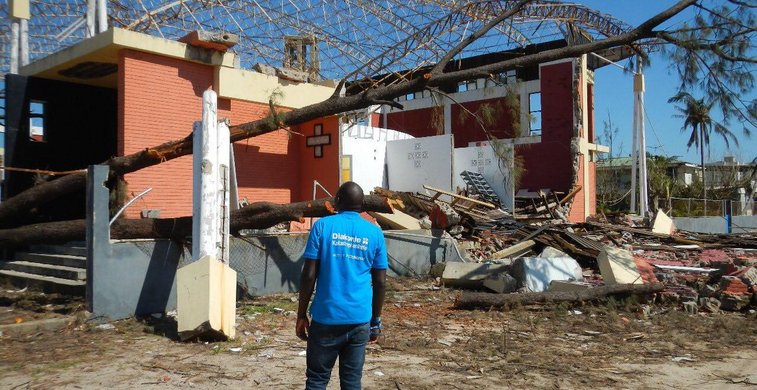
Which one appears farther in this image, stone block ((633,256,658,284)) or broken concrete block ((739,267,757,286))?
stone block ((633,256,658,284))

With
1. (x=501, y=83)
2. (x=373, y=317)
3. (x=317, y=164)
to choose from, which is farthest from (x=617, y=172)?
(x=373, y=317)

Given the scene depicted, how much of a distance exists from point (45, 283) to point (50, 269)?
62 cm

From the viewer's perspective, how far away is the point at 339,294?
3955mm

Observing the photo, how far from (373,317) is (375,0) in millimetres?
18843

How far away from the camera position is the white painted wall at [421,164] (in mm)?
21453

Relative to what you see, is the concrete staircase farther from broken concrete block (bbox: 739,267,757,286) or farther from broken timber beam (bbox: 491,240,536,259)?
broken concrete block (bbox: 739,267,757,286)

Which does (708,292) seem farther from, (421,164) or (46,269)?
(421,164)

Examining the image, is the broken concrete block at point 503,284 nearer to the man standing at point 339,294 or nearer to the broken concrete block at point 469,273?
the broken concrete block at point 469,273

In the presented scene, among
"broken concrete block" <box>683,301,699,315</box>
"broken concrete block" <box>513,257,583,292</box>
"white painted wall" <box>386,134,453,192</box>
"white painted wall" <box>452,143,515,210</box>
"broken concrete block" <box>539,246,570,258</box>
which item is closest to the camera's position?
"broken concrete block" <box>683,301,699,315</box>

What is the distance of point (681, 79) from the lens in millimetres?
9133

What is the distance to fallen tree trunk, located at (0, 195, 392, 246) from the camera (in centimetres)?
917

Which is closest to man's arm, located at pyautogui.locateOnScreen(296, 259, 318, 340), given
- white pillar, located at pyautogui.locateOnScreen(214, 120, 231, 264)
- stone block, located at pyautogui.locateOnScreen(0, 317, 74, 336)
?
white pillar, located at pyautogui.locateOnScreen(214, 120, 231, 264)

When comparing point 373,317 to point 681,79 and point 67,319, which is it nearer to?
point 67,319

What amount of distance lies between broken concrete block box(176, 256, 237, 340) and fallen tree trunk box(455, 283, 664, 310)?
12.1 feet
